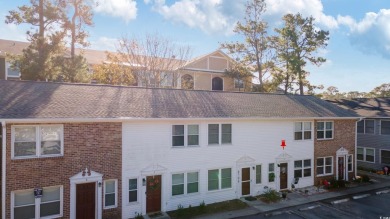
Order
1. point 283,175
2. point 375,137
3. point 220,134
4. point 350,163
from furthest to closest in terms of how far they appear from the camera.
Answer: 1. point 375,137
2. point 350,163
3. point 283,175
4. point 220,134

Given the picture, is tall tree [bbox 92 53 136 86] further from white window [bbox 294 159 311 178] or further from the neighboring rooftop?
the neighboring rooftop

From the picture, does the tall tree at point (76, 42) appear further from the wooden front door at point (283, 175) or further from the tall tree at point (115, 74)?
the wooden front door at point (283, 175)

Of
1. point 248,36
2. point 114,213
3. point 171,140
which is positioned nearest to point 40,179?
point 114,213

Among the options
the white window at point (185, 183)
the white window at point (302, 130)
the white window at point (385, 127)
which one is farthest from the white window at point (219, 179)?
the white window at point (385, 127)

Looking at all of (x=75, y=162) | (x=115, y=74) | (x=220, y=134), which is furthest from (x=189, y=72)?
(x=75, y=162)

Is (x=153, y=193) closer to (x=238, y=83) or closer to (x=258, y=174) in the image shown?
(x=258, y=174)

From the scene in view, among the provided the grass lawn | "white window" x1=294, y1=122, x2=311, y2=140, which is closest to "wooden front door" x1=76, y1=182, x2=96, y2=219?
the grass lawn
